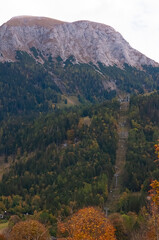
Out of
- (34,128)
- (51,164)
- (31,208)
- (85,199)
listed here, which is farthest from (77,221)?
(34,128)

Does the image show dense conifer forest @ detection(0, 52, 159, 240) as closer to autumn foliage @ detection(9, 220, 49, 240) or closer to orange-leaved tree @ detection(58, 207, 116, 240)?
autumn foliage @ detection(9, 220, 49, 240)

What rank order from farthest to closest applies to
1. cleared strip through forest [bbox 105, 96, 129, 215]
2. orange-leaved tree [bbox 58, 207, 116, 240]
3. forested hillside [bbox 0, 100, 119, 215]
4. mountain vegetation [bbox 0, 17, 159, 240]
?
cleared strip through forest [bbox 105, 96, 129, 215] < forested hillside [bbox 0, 100, 119, 215] < mountain vegetation [bbox 0, 17, 159, 240] < orange-leaved tree [bbox 58, 207, 116, 240]

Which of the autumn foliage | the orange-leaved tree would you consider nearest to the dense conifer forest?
the autumn foliage

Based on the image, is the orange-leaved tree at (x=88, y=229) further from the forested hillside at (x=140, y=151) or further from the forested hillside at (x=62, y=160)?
the forested hillside at (x=62, y=160)

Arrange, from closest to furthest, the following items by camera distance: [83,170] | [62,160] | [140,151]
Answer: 1. [83,170]
2. [140,151]
3. [62,160]

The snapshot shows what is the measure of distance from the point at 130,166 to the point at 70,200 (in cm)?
3809

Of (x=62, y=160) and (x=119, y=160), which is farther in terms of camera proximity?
(x=62, y=160)

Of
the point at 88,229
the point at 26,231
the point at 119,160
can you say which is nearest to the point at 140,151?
the point at 119,160

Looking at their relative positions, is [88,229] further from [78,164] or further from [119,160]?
[119,160]

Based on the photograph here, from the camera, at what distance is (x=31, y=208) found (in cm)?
10244

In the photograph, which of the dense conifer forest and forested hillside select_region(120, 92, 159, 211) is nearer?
the dense conifer forest

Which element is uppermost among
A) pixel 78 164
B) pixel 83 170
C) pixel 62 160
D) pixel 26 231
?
pixel 26 231

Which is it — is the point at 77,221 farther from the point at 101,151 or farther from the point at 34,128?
the point at 34,128

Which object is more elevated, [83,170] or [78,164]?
[78,164]
